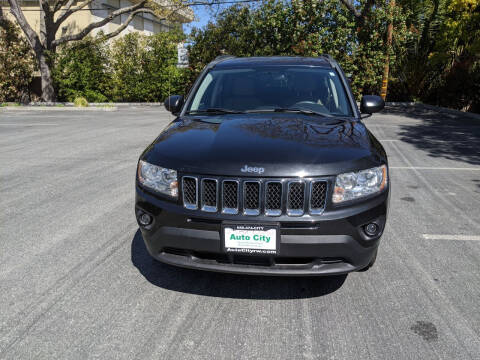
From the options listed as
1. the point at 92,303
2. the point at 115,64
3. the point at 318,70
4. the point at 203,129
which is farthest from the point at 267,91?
the point at 115,64

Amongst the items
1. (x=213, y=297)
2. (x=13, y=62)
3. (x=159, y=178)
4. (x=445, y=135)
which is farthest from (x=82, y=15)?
(x=213, y=297)

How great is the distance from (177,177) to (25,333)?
1.35 m

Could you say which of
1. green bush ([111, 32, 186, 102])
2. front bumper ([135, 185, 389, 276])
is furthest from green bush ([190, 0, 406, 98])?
front bumper ([135, 185, 389, 276])

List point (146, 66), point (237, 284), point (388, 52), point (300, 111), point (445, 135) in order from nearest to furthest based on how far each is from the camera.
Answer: point (237, 284) < point (300, 111) < point (445, 135) < point (388, 52) < point (146, 66)

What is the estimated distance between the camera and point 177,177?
300cm

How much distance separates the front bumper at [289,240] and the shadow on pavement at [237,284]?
0.40 metres

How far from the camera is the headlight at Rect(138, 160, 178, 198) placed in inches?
119

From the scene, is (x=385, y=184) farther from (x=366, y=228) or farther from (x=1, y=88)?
(x=1, y=88)

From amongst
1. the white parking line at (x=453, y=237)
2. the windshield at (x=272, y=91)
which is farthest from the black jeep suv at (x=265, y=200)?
the white parking line at (x=453, y=237)

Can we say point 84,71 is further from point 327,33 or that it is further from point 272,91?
point 272,91

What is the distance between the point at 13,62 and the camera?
2475 centimetres

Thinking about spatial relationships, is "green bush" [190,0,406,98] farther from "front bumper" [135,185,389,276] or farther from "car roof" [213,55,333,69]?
"front bumper" [135,185,389,276]

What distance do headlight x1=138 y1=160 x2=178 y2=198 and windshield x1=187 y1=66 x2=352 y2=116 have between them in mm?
1220

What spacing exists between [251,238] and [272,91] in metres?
2.02
